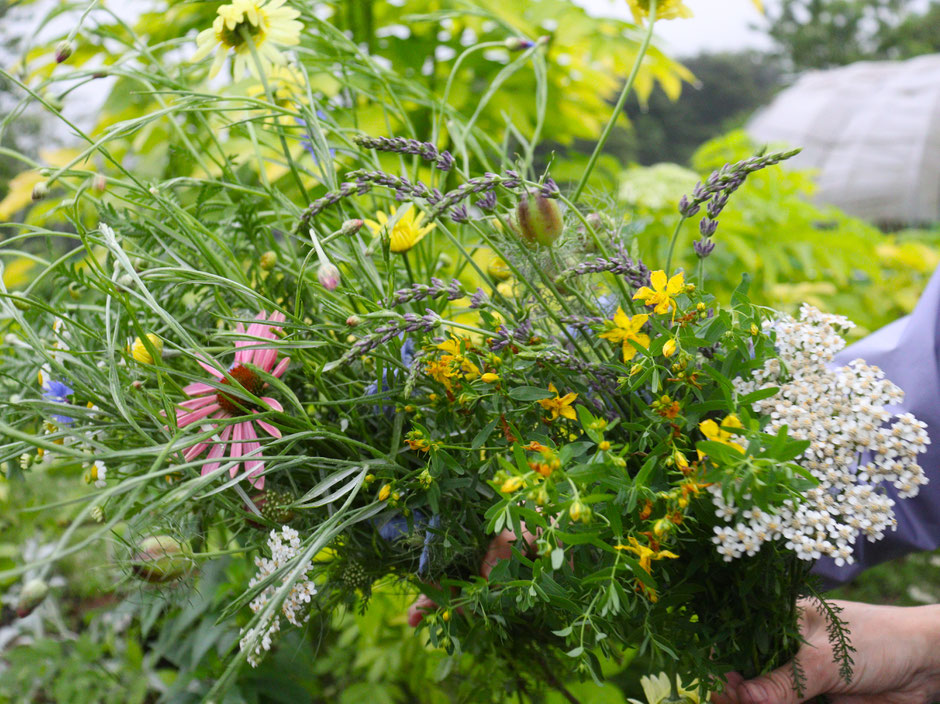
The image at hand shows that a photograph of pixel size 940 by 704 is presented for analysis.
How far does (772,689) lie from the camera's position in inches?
16.6

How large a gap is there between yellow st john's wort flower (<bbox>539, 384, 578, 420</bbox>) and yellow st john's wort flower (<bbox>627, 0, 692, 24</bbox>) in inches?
10.3

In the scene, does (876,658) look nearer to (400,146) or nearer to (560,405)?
(560,405)

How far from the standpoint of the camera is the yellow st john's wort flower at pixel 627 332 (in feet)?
1.11

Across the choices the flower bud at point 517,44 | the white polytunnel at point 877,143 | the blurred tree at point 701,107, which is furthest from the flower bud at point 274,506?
the blurred tree at point 701,107

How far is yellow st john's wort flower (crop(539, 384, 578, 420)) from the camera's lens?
1.19ft

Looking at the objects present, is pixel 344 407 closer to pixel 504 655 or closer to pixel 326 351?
pixel 326 351

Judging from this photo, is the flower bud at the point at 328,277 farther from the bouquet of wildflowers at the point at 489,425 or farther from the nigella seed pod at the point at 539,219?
the nigella seed pod at the point at 539,219

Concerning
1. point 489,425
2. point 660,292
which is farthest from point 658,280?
point 489,425

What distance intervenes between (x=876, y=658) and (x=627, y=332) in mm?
388

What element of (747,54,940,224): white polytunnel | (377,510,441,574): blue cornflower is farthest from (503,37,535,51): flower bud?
(747,54,940,224): white polytunnel

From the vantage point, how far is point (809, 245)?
127 cm

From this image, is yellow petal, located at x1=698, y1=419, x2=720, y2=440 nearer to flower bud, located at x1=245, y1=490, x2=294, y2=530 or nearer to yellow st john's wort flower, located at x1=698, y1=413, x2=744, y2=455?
yellow st john's wort flower, located at x1=698, y1=413, x2=744, y2=455

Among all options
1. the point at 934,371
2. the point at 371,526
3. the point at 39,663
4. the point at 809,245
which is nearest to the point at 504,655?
the point at 371,526

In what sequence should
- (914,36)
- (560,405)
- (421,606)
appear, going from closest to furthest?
1. (560,405)
2. (421,606)
3. (914,36)
